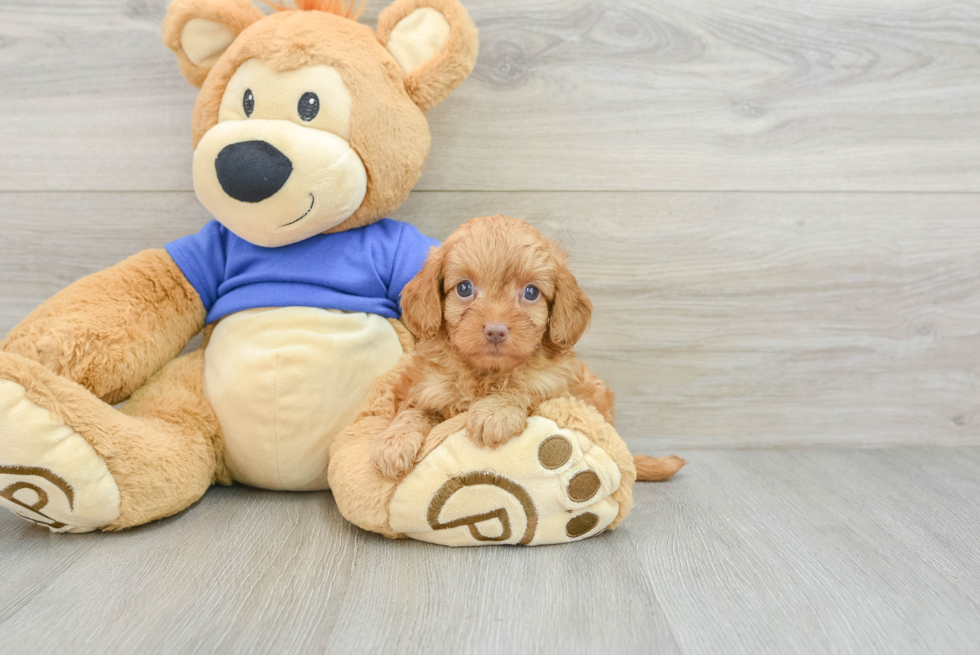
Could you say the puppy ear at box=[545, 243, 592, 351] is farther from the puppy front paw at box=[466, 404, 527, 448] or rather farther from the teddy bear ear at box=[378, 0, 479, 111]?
the teddy bear ear at box=[378, 0, 479, 111]

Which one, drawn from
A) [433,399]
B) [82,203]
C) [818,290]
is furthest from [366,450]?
[818,290]

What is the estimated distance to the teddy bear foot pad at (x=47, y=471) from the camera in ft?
3.21

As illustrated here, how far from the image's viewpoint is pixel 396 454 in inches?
40.3

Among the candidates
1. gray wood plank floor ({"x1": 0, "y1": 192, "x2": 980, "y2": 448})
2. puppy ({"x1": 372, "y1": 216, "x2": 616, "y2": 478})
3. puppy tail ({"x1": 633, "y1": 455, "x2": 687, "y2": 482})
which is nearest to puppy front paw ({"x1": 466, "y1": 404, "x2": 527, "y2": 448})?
puppy ({"x1": 372, "y1": 216, "x2": 616, "y2": 478})

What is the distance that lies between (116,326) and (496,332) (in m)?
0.70

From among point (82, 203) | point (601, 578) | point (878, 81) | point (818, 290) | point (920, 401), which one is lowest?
point (920, 401)

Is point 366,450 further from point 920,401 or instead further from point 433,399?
point 920,401

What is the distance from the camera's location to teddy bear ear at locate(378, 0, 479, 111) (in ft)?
3.91

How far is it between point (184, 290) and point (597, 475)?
0.84m

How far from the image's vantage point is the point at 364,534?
44.3 inches

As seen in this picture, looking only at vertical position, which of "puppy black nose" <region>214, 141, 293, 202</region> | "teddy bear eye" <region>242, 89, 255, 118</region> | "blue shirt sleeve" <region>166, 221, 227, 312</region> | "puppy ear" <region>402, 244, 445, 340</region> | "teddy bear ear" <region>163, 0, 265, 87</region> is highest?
"teddy bear ear" <region>163, 0, 265, 87</region>

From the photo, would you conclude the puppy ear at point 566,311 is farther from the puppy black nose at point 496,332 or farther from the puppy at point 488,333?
the puppy black nose at point 496,332

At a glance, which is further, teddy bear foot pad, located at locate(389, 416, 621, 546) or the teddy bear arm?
the teddy bear arm

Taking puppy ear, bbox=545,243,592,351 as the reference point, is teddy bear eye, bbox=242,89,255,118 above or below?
above
